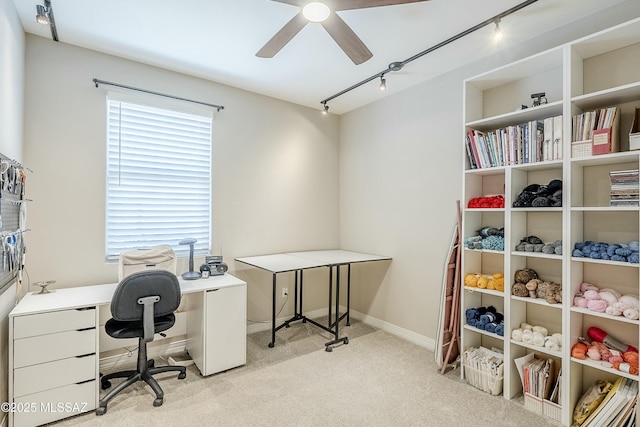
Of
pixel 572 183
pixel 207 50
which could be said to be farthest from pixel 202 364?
pixel 572 183

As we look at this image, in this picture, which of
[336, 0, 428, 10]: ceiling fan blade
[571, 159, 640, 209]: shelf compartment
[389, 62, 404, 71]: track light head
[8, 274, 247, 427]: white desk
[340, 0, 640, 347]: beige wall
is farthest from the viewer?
[340, 0, 640, 347]: beige wall

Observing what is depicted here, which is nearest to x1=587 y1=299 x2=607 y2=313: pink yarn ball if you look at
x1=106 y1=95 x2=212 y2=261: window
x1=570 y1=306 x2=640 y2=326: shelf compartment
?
x1=570 y1=306 x2=640 y2=326: shelf compartment

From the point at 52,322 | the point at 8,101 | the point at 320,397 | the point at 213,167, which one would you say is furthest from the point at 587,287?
the point at 8,101

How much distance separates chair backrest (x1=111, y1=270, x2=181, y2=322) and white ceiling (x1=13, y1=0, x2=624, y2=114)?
1830 millimetres

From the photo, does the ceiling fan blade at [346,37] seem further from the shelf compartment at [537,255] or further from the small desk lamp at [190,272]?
the small desk lamp at [190,272]

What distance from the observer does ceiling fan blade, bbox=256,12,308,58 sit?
1941mm

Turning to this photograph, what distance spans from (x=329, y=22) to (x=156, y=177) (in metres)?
2.15

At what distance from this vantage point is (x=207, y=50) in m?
2.77

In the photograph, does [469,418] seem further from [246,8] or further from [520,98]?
[246,8]

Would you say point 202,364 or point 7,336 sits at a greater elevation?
point 7,336

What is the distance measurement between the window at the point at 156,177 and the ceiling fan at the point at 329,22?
139cm

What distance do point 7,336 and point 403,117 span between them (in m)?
3.79

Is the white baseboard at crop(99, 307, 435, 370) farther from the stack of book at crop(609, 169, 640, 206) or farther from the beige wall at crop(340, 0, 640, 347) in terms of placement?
the stack of book at crop(609, 169, 640, 206)

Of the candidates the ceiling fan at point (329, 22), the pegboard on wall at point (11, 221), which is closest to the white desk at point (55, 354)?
the pegboard on wall at point (11, 221)
